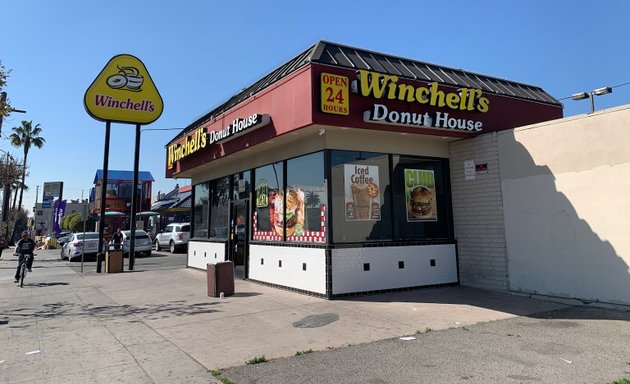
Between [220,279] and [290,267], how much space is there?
1.75 m

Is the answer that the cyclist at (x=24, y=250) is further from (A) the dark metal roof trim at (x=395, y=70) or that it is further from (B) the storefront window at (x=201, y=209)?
(A) the dark metal roof trim at (x=395, y=70)

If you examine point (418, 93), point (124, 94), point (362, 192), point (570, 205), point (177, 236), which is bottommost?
point (177, 236)

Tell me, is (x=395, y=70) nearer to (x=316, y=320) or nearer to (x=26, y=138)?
(x=316, y=320)

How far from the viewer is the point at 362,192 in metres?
10.3

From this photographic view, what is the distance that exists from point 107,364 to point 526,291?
28.4 ft

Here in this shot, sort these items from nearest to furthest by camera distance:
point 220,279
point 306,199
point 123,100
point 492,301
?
point 492,301 < point 220,279 < point 306,199 < point 123,100

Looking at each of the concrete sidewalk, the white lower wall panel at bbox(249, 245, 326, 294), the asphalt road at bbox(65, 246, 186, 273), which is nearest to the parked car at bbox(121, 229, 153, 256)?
the asphalt road at bbox(65, 246, 186, 273)

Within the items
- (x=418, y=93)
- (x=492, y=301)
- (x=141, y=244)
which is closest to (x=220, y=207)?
(x=418, y=93)

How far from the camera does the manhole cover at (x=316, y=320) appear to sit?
7.32 metres

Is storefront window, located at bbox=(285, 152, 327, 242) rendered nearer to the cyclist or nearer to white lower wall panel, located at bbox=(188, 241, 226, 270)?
white lower wall panel, located at bbox=(188, 241, 226, 270)

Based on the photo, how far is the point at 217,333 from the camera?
22.8 ft

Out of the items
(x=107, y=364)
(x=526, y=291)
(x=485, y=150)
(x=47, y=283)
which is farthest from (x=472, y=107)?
(x=47, y=283)

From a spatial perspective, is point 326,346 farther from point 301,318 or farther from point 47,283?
point 47,283

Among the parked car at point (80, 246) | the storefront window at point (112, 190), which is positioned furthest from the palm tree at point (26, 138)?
the parked car at point (80, 246)
